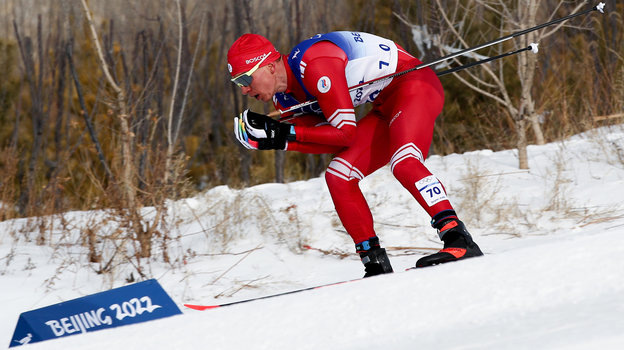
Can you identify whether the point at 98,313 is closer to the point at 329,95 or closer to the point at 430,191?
the point at 329,95

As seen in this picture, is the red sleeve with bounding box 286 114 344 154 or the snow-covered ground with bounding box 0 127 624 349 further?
the red sleeve with bounding box 286 114 344 154

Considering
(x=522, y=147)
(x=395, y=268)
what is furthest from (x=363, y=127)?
(x=522, y=147)

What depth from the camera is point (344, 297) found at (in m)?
2.61

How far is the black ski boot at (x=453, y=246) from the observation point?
9.72ft

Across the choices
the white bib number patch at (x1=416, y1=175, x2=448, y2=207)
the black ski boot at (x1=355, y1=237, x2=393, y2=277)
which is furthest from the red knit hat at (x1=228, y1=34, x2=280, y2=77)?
the black ski boot at (x1=355, y1=237, x2=393, y2=277)

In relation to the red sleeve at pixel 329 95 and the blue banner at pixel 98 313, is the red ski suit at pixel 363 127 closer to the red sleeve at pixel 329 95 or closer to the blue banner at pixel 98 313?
the red sleeve at pixel 329 95

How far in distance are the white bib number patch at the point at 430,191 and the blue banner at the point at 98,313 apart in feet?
4.09

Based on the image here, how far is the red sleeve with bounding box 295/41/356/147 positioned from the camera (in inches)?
123

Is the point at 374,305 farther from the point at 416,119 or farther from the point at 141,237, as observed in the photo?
the point at 141,237

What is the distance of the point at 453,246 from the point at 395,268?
53.2 inches

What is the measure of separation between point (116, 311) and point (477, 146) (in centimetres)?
820

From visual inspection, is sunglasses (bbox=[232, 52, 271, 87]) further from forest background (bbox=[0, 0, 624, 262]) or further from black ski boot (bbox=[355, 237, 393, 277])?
forest background (bbox=[0, 0, 624, 262])

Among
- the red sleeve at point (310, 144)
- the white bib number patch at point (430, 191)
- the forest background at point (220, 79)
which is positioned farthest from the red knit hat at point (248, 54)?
the forest background at point (220, 79)

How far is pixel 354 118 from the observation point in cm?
319
